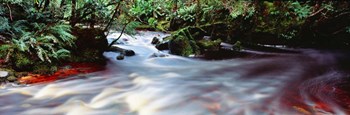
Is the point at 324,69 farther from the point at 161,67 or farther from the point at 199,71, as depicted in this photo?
the point at 161,67

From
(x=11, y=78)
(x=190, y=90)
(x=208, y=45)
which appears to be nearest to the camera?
(x=11, y=78)

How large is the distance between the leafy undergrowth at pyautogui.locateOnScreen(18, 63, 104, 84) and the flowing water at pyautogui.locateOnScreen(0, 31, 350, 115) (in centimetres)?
23

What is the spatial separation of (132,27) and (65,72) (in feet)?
7.16

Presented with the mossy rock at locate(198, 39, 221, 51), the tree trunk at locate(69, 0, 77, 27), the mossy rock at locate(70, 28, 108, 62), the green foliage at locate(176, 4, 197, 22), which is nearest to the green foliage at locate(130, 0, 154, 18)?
the mossy rock at locate(70, 28, 108, 62)

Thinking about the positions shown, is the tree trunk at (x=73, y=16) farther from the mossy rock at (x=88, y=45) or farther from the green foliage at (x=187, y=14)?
the green foliage at (x=187, y=14)

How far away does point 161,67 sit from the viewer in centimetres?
741

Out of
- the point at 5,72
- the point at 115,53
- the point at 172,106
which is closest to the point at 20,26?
the point at 5,72

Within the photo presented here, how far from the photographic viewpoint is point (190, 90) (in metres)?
5.38

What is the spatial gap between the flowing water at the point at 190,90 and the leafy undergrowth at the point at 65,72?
228 millimetres

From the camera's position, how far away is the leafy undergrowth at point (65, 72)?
5.37 metres

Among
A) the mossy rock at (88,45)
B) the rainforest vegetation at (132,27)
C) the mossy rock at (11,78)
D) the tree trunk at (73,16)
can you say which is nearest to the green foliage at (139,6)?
the rainforest vegetation at (132,27)

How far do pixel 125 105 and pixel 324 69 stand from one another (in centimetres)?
541

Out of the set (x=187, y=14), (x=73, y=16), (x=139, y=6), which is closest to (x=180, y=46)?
(x=139, y=6)

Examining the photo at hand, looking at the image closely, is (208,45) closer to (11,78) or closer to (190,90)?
(190,90)
